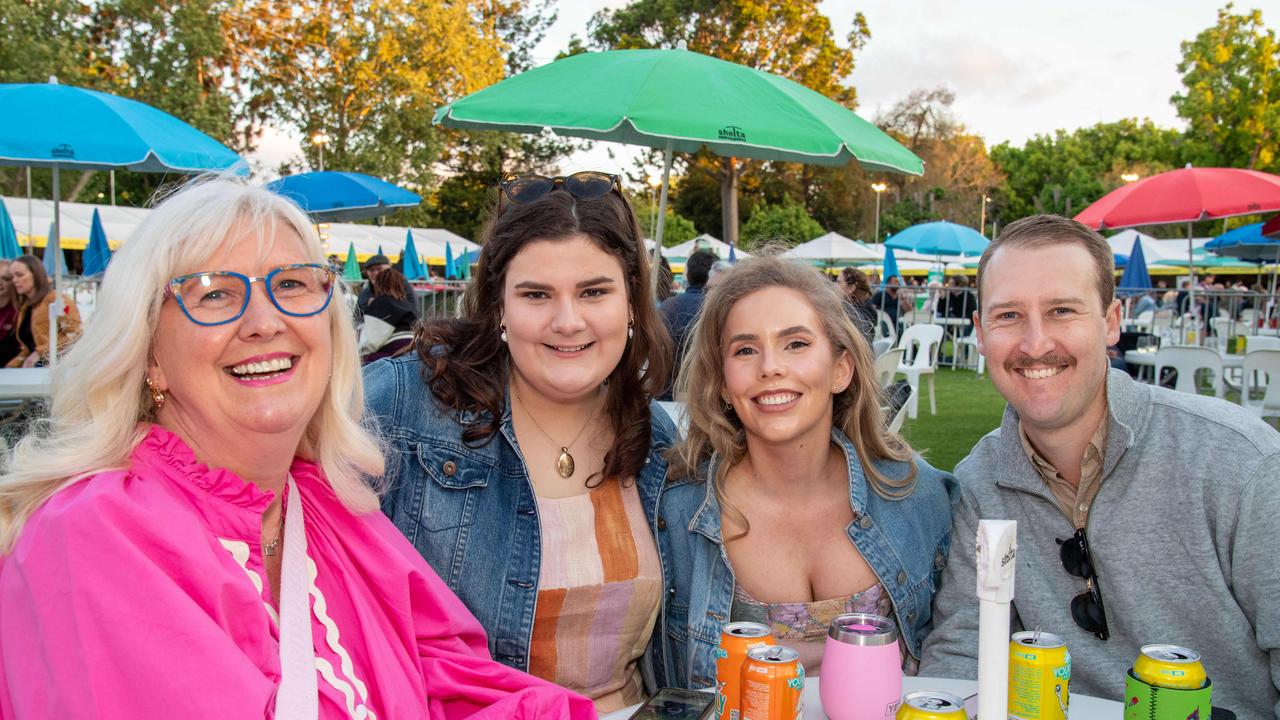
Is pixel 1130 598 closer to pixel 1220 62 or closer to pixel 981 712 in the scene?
pixel 981 712

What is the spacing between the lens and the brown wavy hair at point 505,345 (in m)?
2.68

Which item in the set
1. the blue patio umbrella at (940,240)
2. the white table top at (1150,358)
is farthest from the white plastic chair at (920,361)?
the blue patio umbrella at (940,240)

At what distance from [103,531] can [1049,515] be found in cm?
222

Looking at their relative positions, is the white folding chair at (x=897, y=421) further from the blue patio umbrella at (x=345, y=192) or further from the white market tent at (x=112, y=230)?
the white market tent at (x=112, y=230)

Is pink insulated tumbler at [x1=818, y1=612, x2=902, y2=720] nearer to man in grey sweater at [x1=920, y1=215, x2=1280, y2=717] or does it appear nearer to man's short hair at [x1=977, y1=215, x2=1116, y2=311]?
man in grey sweater at [x1=920, y1=215, x2=1280, y2=717]

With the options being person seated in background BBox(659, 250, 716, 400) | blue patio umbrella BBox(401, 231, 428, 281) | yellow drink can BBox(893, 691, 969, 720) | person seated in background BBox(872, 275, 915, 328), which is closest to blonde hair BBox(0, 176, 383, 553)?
yellow drink can BBox(893, 691, 969, 720)

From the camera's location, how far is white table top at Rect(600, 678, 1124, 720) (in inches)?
73.5

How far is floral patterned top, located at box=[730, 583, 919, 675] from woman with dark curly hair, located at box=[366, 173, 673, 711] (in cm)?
27

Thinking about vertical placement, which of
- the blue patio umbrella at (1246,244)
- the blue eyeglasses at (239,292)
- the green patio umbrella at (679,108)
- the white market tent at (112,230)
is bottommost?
the blue eyeglasses at (239,292)

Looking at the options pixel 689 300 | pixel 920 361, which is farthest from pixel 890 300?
pixel 689 300

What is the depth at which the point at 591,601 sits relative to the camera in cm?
257

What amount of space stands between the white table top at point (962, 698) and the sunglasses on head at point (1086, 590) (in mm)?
430

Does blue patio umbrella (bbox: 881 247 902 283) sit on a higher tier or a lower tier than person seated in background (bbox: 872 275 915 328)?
higher

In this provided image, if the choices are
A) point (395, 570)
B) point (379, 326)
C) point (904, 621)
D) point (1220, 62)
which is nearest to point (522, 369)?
point (395, 570)
